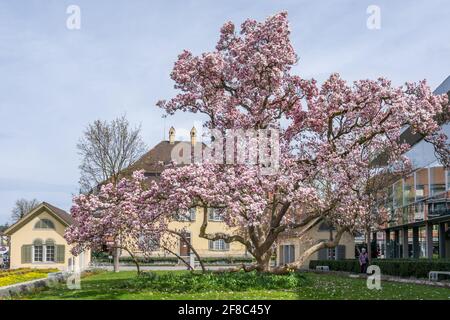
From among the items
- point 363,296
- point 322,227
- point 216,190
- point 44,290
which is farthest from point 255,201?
point 322,227

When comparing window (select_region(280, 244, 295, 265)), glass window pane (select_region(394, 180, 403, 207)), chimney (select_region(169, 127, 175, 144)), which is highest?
chimney (select_region(169, 127, 175, 144))

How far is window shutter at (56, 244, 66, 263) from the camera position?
56812 mm

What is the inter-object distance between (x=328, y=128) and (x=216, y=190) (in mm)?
5466

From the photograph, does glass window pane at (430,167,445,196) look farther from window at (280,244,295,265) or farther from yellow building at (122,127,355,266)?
window at (280,244,295,265)

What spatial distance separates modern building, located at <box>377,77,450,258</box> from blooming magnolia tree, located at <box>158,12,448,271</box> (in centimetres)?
1166

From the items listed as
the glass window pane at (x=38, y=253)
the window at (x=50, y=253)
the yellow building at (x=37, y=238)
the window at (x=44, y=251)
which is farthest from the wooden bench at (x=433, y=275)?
the glass window pane at (x=38, y=253)

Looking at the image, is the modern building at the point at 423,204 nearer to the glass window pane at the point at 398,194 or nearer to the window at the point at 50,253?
the glass window pane at the point at 398,194

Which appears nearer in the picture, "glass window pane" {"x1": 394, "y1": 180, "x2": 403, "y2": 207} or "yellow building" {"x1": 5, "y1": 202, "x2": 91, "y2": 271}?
"glass window pane" {"x1": 394, "y1": 180, "x2": 403, "y2": 207}

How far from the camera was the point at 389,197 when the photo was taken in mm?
42562

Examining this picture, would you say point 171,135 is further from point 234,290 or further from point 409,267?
point 234,290

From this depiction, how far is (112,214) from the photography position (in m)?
21.5

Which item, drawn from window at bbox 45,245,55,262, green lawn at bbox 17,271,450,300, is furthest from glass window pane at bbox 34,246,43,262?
green lawn at bbox 17,271,450,300

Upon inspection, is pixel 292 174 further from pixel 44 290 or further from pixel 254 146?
pixel 44 290
